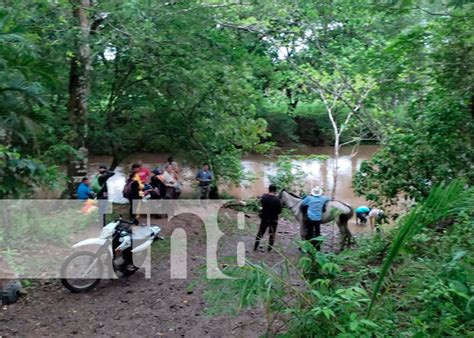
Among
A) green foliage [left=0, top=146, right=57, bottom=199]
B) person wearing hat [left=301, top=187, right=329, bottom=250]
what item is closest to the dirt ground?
green foliage [left=0, top=146, right=57, bottom=199]

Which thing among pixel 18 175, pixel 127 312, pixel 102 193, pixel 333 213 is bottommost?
pixel 127 312

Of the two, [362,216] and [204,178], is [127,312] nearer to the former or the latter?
[204,178]

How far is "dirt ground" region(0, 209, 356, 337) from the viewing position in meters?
5.46

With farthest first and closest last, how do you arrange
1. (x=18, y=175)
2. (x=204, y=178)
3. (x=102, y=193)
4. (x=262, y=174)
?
(x=262, y=174) < (x=204, y=178) < (x=102, y=193) < (x=18, y=175)

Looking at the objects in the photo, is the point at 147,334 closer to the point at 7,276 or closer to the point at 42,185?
the point at 7,276

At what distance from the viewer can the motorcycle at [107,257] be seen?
21.5 feet

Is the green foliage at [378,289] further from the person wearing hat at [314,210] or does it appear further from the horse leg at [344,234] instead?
the horse leg at [344,234]

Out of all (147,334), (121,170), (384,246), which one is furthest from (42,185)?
(121,170)

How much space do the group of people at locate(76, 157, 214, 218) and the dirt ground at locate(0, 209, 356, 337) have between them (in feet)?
8.45

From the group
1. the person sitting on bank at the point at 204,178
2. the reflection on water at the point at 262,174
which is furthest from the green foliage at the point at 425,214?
the person sitting on bank at the point at 204,178

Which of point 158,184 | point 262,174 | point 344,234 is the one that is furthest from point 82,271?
point 262,174

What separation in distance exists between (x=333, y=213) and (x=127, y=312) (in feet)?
12.8

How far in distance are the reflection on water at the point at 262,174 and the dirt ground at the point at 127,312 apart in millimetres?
5852

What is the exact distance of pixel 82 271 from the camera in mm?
6594
